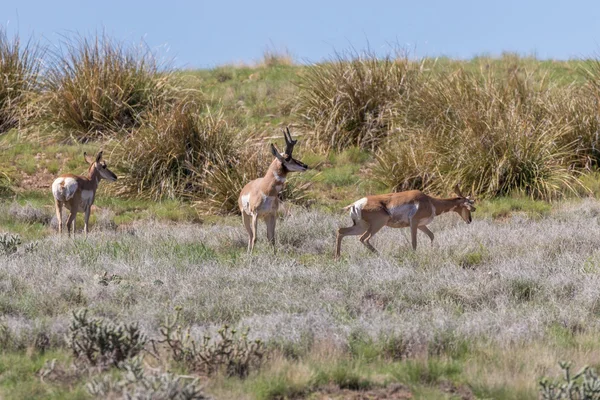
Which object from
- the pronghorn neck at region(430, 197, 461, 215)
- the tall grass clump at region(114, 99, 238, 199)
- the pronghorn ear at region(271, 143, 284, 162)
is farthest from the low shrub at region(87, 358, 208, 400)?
the tall grass clump at region(114, 99, 238, 199)

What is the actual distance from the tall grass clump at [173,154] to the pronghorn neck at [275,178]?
5289 millimetres

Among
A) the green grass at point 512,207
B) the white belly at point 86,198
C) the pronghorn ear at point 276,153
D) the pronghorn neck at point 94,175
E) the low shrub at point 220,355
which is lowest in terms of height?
the low shrub at point 220,355

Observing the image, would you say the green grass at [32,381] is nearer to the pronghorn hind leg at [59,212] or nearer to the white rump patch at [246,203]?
the white rump patch at [246,203]

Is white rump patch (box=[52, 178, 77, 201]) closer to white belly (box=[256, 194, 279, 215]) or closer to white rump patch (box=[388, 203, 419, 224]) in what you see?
white belly (box=[256, 194, 279, 215])

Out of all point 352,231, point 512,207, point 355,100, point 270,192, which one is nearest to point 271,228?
point 270,192

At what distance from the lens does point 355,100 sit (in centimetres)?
2133

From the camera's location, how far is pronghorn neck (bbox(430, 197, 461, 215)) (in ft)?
43.3

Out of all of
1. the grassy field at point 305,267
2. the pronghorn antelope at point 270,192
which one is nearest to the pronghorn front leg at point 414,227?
the grassy field at point 305,267

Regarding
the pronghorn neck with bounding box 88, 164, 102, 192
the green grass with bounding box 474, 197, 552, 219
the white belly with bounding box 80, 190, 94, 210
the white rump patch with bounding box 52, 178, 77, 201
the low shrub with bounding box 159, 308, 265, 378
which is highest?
the pronghorn neck with bounding box 88, 164, 102, 192

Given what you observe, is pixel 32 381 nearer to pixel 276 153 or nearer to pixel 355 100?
pixel 276 153

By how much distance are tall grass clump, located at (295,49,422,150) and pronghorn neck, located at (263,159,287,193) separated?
788cm

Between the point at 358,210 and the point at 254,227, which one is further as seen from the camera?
the point at 254,227

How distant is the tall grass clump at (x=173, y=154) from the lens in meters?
18.7

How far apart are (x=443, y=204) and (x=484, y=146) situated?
5.07 m
